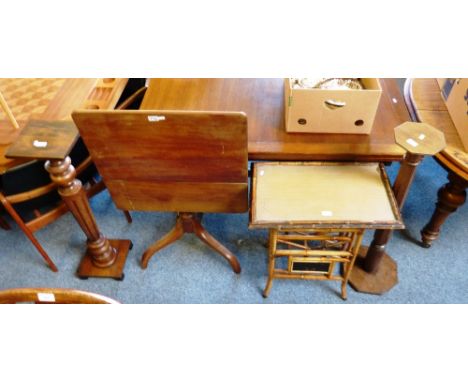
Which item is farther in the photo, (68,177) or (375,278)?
(375,278)

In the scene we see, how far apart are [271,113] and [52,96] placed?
993 millimetres

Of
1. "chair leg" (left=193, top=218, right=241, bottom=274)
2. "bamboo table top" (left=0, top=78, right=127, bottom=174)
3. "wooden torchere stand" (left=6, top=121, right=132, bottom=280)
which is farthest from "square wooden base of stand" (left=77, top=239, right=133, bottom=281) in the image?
"bamboo table top" (left=0, top=78, right=127, bottom=174)

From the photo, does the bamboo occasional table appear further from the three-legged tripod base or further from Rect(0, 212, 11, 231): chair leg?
Rect(0, 212, 11, 231): chair leg

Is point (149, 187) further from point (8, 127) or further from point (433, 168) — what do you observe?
point (433, 168)

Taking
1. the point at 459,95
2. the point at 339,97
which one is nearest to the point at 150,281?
the point at 339,97

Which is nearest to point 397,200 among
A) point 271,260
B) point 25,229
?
point 271,260

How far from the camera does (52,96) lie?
1.61 meters

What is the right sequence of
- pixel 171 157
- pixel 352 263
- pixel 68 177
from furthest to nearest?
1. pixel 352 263
2. pixel 68 177
3. pixel 171 157

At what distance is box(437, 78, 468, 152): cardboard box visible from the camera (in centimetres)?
135

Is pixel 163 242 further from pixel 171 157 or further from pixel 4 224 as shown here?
pixel 4 224

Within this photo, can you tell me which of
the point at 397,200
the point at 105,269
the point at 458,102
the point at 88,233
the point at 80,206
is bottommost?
the point at 105,269

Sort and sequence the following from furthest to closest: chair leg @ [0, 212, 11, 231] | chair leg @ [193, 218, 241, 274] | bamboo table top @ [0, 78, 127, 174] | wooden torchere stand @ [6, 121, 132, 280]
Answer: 1. chair leg @ [0, 212, 11, 231]
2. chair leg @ [193, 218, 241, 274]
3. bamboo table top @ [0, 78, 127, 174]
4. wooden torchere stand @ [6, 121, 132, 280]

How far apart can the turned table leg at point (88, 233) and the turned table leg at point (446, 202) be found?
1.41 m

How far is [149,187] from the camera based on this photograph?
50.4 inches
